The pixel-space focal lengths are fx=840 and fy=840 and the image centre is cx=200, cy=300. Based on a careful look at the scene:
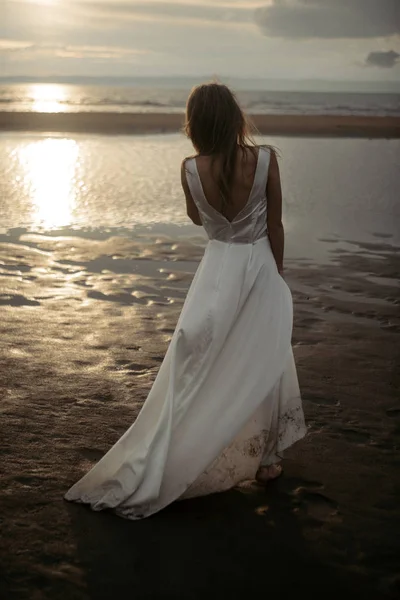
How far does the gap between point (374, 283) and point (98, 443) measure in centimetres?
472

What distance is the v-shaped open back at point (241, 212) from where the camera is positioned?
3910 millimetres

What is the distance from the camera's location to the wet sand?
11.5ft

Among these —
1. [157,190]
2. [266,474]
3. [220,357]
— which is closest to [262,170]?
[220,357]

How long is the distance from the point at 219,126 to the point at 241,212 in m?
0.44

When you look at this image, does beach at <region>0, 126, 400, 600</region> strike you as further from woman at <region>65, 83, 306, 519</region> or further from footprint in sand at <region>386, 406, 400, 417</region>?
woman at <region>65, 83, 306, 519</region>

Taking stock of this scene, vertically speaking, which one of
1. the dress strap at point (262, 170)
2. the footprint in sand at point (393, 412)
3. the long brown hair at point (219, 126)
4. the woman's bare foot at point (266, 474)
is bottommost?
the footprint in sand at point (393, 412)

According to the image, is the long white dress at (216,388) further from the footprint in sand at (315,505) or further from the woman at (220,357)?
the footprint in sand at (315,505)

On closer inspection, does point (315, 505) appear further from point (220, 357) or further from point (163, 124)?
point (163, 124)

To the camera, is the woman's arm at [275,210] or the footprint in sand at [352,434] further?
the footprint in sand at [352,434]

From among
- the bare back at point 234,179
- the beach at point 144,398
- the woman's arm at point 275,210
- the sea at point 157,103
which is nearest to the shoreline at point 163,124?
the sea at point 157,103

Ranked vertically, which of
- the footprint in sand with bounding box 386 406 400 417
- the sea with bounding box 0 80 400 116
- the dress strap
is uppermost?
the dress strap

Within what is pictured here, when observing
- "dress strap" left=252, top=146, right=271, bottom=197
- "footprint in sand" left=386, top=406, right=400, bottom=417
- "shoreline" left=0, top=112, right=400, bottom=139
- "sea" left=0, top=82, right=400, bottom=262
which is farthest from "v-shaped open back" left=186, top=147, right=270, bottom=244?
"shoreline" left=0, top=112, right=400, bottom=139

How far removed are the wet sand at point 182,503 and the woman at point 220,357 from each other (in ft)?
0.66

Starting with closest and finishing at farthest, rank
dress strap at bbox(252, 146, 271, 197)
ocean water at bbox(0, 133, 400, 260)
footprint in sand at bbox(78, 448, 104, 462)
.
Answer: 1. dress strap at bbox(252, 146, 271, 197)
2. footprint in sand at bbox(78, 448, 104, 462)
3. ocean water at bbox(0, 133, 400, 260)
